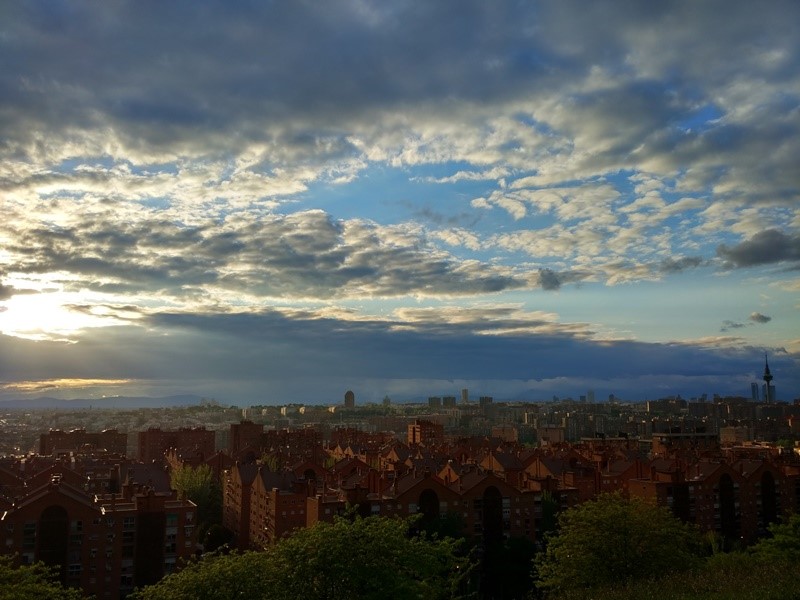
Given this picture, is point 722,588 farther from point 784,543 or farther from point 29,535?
point 29,535

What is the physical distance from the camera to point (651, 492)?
54250mm

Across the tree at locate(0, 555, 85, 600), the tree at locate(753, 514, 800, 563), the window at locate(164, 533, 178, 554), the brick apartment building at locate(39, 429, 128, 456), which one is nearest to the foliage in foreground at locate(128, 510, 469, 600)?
the tree at locate(0, 555, 85, 600)

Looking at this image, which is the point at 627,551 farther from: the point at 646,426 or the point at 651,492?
the point at 646,426

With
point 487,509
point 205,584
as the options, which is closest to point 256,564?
point 205,584

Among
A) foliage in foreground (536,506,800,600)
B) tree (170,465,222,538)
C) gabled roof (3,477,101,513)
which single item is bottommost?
tree (170,465,222,538)

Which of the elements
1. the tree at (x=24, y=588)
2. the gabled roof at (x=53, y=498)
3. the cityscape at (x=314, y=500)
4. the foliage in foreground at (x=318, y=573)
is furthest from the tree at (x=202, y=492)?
the foliage in foreground at (x=318, y=573)

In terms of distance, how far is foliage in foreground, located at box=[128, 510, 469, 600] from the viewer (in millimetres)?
22828

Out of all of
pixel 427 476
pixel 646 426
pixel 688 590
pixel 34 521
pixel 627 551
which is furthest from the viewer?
A: pixel 646 426

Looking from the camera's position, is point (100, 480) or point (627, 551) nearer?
point (627, 551)

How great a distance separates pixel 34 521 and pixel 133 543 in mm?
5636

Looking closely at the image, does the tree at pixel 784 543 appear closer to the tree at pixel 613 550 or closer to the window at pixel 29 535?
the tree at pixel 613 550

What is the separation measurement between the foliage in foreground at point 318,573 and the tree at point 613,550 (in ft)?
33.4

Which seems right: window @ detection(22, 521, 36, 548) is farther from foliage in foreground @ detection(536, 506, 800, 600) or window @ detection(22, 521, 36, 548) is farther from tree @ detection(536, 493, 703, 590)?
foliage in foreground @ detection(536, 506, 800, 600)

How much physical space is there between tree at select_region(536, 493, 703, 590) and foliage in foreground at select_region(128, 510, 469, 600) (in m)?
10.2
